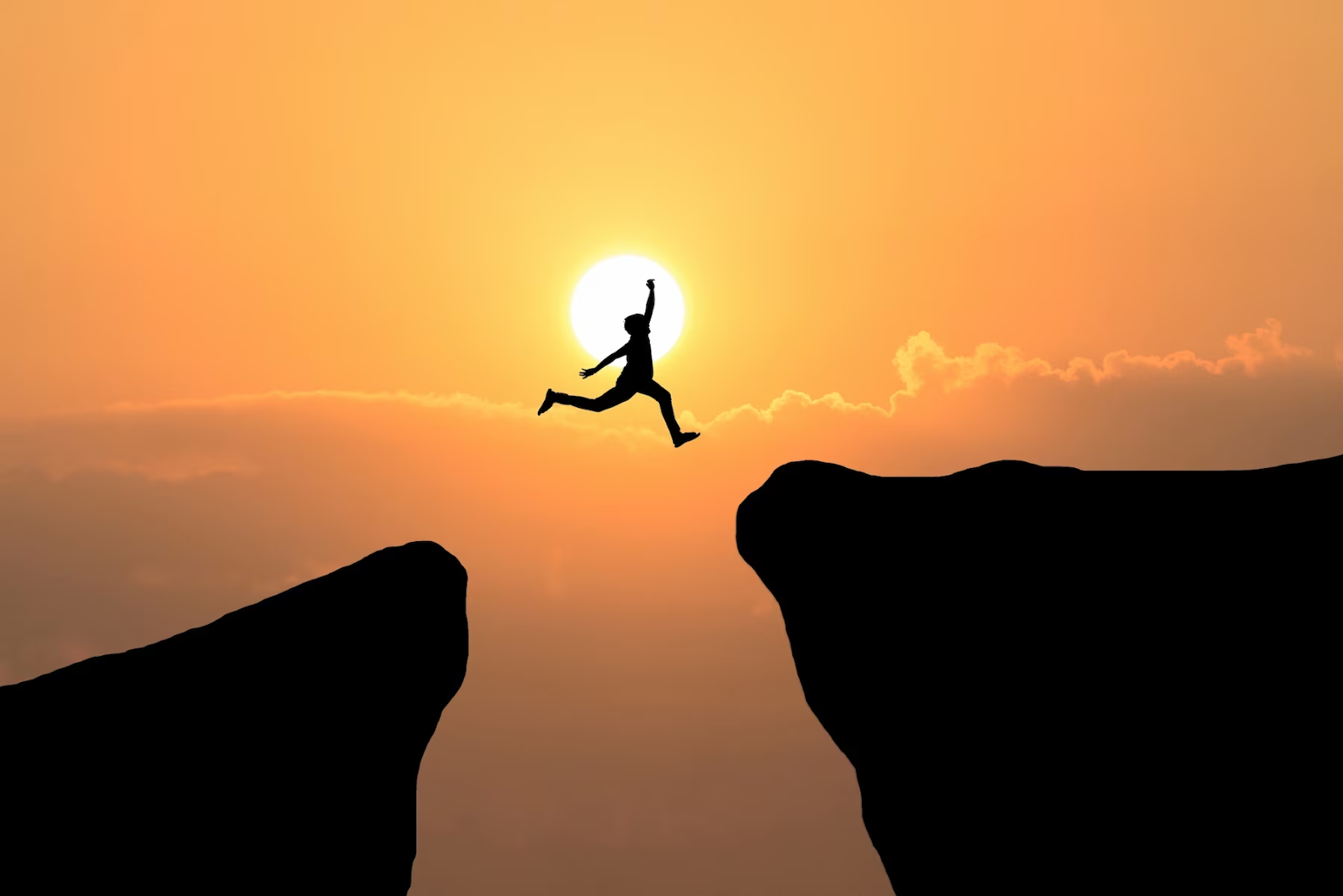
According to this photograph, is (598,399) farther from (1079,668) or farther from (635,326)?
(1079,668)

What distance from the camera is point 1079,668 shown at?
1110 centimetres

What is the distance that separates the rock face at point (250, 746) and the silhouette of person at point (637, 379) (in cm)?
301

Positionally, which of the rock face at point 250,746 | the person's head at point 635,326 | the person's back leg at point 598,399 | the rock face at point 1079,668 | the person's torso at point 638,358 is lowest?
the rock face at point 250,746

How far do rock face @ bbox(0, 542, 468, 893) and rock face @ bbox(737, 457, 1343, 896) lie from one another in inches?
197

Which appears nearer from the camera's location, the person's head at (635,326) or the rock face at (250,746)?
the rock face at (250,746)

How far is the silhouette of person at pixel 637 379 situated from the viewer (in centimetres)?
1503

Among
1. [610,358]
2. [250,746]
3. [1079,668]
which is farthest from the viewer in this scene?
[610,358]

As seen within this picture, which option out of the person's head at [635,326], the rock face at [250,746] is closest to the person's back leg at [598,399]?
the person's head at [635,326]

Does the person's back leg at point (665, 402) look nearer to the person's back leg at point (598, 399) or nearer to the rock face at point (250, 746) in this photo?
the person's back leg at point (598, 399)

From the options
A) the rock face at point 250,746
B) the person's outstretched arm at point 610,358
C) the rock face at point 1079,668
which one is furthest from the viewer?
the person's outstretched arm at point 610,358

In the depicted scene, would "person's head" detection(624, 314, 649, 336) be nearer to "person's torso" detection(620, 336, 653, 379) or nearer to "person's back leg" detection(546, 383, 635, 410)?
"person's torso" detection(620, 336, 653, 379)

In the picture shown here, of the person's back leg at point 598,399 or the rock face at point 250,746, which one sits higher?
the person's back leg at point 598,399

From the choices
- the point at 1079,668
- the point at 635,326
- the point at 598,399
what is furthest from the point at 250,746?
the point at 1079,668

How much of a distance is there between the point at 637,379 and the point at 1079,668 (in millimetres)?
6751
